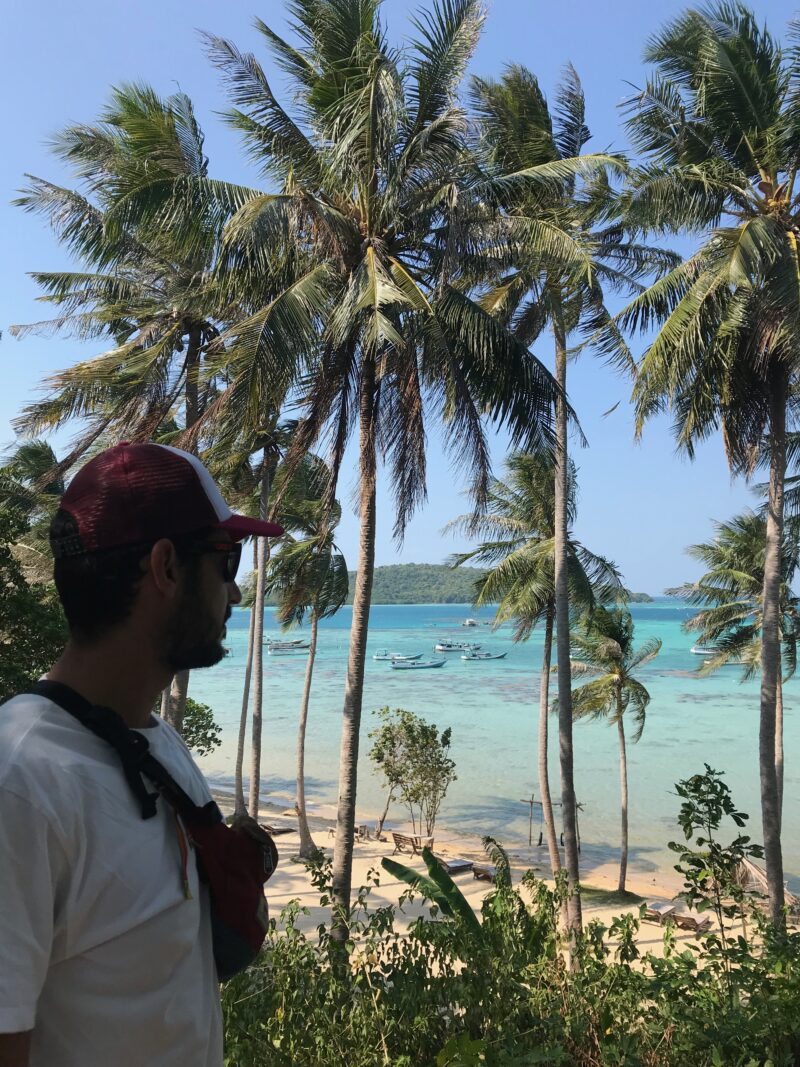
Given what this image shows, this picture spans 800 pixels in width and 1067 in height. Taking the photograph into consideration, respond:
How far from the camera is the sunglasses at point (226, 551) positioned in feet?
3.97

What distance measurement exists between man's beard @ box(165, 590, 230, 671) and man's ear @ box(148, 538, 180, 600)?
28 millimetres

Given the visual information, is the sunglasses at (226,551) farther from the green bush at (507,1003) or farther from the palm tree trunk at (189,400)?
the palm tree trunk at (189,400)

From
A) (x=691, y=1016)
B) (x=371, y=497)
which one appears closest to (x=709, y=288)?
(x=371, y=497)

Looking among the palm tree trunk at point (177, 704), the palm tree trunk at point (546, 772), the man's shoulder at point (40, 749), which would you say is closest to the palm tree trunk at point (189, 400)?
the palm tree trunk at point (177, 704)

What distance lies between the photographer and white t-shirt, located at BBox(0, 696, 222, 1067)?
34.7 inches

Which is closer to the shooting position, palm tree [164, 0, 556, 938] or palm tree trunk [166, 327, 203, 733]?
palm tree [164, 0, 556, 938]

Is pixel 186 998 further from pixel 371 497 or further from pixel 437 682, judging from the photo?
pixel 437 682

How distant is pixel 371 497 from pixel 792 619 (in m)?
20.1

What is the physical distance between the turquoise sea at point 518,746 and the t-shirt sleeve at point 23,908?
3387mm

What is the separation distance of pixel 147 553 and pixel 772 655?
1400 cm

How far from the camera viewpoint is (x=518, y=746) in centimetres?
4888

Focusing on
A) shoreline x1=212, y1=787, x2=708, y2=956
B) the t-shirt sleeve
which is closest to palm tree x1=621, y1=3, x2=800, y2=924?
shoreline x1=212, y1=787, x2=708, y2=956

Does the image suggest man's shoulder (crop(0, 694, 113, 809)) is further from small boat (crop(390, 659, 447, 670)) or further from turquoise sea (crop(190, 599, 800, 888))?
small boat (crop(390, 659, 447, 670))

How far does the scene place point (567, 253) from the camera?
1019cm
